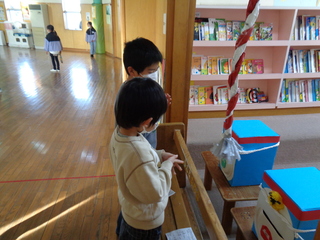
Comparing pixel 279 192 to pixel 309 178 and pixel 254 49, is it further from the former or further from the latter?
pixel 254 49

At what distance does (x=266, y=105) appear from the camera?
3861mm

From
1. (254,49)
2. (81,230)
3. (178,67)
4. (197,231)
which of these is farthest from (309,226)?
(254,49)

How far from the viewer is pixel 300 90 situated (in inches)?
156

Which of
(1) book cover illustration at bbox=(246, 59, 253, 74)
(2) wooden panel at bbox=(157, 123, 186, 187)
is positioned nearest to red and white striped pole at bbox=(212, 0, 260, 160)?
(2) wooden panel at bbox=(157, 123, 186, 187)

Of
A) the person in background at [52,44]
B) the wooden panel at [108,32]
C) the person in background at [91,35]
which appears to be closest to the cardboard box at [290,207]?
the person in background at [52,44]

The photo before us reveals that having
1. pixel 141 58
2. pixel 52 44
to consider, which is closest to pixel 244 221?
pixel 141 58

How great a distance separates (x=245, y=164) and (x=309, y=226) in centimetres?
54

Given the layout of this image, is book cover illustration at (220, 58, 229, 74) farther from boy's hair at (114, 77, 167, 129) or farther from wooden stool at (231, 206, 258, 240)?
boy's hair at (114, 77, 167, 129)

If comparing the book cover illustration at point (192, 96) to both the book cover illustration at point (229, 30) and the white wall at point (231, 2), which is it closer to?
the book cover illustration at point (229, 30)

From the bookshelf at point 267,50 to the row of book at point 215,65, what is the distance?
0.10m

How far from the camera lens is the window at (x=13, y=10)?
1141 centimetres

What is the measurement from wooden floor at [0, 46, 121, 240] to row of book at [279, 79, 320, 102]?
9.32ft

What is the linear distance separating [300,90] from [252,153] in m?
2.99

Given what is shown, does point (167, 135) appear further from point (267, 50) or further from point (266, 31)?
point (267, 50)
